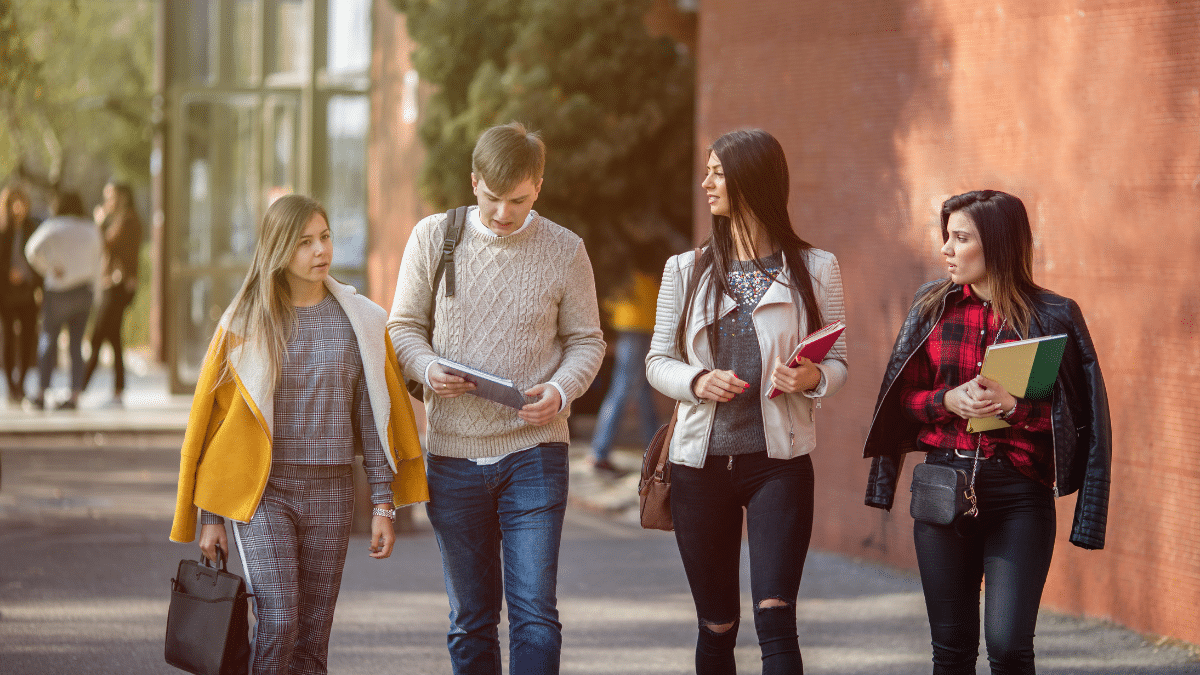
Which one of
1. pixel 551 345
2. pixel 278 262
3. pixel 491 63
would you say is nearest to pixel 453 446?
pixel 551 345

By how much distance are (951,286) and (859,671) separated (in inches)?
85.4

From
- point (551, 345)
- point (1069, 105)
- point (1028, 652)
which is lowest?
point (1028, 652)

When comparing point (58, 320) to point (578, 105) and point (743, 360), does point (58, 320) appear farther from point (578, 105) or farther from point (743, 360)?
point (743, 360)

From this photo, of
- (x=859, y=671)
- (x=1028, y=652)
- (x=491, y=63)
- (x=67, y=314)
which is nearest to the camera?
(x=1028, y=652)

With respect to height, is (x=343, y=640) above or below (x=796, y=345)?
below

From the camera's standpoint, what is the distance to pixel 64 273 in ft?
41.3

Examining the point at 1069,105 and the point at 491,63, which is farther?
the point at 491,63

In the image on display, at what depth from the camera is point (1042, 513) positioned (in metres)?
3.89

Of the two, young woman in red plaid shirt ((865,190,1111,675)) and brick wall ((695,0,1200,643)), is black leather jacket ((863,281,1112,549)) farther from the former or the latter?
brick wall ((695,0,1200,643))

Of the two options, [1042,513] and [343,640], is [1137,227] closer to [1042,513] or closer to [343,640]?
[1042,513]

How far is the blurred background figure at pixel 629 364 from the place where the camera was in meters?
9.95

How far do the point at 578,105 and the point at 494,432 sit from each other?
647 centimetres

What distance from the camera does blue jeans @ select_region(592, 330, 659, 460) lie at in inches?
390

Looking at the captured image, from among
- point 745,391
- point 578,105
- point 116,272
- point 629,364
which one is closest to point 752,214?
point 745,391
